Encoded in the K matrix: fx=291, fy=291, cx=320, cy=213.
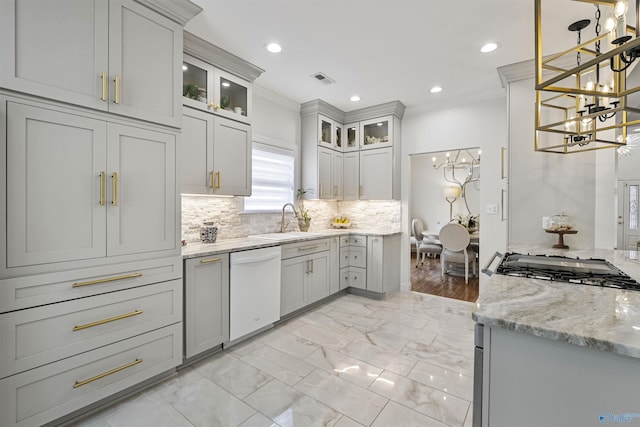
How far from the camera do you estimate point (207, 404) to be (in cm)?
190

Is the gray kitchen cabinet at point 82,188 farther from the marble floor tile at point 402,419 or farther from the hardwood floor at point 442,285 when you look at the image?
the hardwood floor at point 442,285

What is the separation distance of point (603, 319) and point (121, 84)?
2643 millimetres

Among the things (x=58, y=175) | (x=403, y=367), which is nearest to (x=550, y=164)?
(x=403, y=367)

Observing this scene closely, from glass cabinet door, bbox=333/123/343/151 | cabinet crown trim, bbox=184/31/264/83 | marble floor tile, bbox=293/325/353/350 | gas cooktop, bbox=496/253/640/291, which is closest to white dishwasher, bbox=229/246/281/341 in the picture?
marble floor tile, bbox=293/325/353/350

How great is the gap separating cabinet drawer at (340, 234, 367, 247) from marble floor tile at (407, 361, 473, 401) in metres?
1.97

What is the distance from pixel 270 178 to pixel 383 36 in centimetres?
210

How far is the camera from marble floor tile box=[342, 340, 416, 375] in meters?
2.34

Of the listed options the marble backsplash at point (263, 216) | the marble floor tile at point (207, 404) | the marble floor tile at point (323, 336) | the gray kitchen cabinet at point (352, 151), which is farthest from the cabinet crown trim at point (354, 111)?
the marble floor tile at point (207, 404)

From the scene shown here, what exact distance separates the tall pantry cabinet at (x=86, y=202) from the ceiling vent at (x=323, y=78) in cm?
144

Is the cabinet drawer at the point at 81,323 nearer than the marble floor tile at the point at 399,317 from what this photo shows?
Yes

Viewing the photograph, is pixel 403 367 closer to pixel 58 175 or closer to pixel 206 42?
pixel 58 175

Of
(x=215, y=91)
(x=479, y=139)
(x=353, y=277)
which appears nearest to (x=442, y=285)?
(x=353, y=277)

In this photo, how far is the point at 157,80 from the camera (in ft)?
6.68

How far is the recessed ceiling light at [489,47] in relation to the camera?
2578 mm
